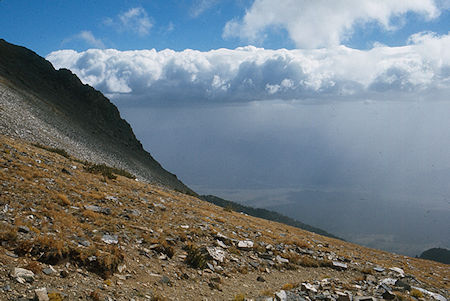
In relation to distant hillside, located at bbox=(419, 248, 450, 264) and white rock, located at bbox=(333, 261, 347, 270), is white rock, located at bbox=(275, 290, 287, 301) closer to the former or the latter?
white rock, located at bbox=(333, 261, 347, 270)

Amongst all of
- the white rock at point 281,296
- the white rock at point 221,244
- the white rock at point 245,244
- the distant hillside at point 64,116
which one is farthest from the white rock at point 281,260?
the distant hillside at point 64,116

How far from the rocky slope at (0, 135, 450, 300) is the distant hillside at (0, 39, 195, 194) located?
25053mm

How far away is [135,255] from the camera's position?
Answer: 496 inches

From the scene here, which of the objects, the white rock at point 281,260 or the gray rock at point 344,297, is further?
the white rock at point 281,260

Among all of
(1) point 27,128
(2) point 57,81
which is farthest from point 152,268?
(2) point 57,81

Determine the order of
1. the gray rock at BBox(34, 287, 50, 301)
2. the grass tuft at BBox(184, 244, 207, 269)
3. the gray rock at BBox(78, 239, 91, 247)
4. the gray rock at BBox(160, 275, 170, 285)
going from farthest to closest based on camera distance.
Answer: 1. the grass tuft at BBox(184, 244, 207, 269)
2. the gray rock at BBox(78, 239, 91, 247)
3. the gray rock at BBox(160, 275, 170, 285)
4. the gray rock at BBox(34, 287, 50, 301)

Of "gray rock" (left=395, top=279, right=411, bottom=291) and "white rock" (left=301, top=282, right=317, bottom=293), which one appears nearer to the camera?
"white rock" (left=301, top=282, right=317, bottom=293)

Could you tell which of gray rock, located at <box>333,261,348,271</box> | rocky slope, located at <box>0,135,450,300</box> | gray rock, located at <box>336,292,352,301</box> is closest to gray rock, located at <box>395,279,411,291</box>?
rocky slope, located at <box>0,135,450,300</box>

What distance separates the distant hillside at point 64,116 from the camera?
45.9 m

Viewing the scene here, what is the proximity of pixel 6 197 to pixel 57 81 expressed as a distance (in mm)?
94187

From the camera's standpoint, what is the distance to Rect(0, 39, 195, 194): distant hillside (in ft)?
151

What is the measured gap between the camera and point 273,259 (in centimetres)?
1727

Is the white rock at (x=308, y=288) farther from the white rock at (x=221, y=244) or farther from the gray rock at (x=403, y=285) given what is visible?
the gray rock at (x=403, y=285)

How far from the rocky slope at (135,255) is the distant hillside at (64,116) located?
25053 millimetres
